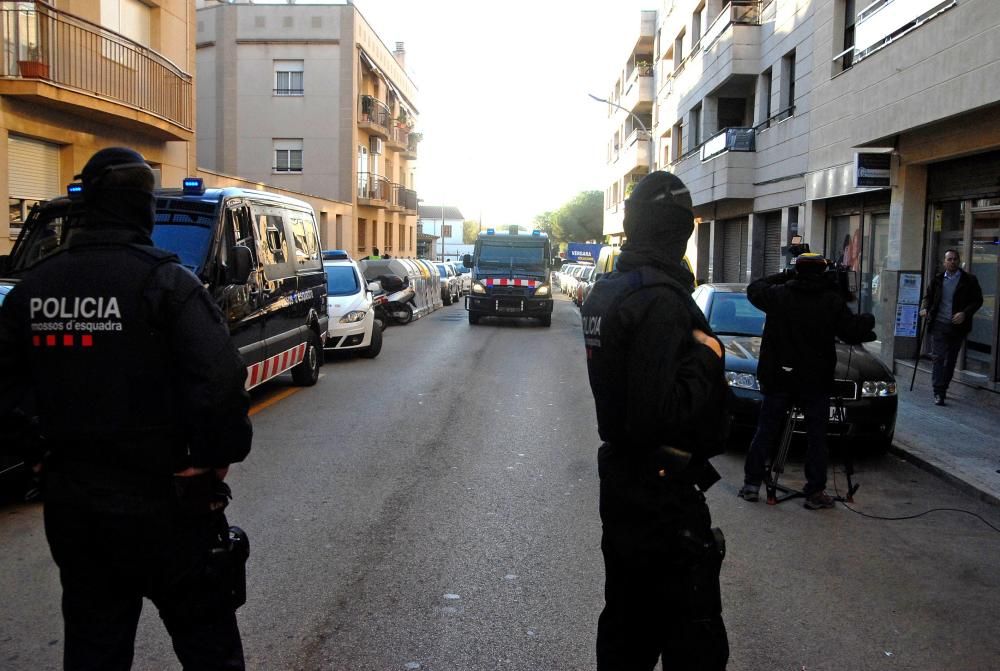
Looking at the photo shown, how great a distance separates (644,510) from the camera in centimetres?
280

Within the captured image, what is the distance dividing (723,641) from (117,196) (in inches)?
89.9

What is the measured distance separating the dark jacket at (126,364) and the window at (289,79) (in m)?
37.6

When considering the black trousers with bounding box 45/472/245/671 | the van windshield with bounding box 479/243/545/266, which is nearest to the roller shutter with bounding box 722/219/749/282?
the van windshield with bounding box 479/243/545/266

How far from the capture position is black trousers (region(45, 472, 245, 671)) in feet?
8.45

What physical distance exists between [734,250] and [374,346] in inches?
609

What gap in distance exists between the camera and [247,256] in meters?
8.20

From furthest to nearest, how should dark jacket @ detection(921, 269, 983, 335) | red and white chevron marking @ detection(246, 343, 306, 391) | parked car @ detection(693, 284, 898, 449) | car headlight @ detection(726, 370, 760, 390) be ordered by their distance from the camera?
1. dark jacket @ detection(921, 269, 983, 335)
2. red and white chevron marking @ detection(246, 343, 306, 391)
3. car headlight @ detection(726, 370, 760, 390)
4. parked car @ detection(693, 284, 898, 449)

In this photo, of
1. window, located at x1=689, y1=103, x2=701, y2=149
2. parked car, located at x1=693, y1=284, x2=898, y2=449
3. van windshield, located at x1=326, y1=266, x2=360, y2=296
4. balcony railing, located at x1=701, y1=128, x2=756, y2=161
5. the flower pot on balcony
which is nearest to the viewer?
parked car, located at x1=693, y1=284, x2=898, y2=449

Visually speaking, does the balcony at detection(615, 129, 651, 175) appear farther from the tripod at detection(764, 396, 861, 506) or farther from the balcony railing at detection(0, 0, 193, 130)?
the tripod at detection(764, 396, 861, 506)

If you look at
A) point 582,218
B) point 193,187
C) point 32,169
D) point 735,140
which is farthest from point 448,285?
point 582,218

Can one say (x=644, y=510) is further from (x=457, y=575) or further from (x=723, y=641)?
(x=457, y=575)

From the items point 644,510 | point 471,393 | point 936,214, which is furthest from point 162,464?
point 936,214

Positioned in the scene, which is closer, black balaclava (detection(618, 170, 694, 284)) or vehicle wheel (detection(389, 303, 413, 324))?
black balaclava (detection(618, 170, 694, 284))

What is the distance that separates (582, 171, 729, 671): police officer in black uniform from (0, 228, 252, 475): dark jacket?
118 cm
